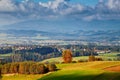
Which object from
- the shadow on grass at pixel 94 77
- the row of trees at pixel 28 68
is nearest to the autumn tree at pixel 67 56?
the row of trees at pixel 28 68

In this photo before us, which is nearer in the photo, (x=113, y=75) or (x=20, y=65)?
(x=113, y=75)

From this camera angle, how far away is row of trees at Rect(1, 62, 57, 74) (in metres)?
98.6

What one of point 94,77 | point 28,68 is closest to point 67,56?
point 28,68

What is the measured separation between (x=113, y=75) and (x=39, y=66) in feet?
148

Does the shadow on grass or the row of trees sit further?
the row of trees

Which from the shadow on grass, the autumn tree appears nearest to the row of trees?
the autumn tree

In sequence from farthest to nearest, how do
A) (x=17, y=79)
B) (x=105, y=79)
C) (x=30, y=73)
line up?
(x=30, y=73)
(x=17, y=79)
(x=105, y=79)

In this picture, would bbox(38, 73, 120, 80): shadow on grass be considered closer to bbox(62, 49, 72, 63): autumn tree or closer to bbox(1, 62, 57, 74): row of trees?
bbox(1, 62, 57, 74): row of trees

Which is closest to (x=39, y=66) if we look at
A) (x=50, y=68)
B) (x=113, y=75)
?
(x=50, y=68)

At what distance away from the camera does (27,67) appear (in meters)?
101

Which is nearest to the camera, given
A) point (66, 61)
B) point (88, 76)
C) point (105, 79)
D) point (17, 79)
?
point (105, 79)

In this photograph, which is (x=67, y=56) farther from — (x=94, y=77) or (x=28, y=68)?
(x=94, y=77)

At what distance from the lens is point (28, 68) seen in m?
101

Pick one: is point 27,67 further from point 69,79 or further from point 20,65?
point 69,79
